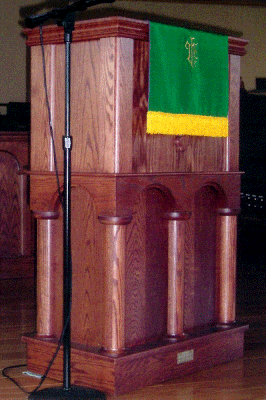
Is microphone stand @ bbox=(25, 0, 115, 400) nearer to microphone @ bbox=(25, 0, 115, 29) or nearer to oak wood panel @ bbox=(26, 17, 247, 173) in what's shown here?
microphone @ bbox=(25, 0, 115, 29)

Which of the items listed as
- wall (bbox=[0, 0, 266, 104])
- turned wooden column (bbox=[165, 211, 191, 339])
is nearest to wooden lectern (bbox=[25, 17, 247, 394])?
turned wooden column (bbox=[165, 211, 191, 339])

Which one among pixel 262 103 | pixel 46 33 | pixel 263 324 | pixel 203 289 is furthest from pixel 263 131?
pixel 46 33

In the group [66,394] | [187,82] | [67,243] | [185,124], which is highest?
[187,82]

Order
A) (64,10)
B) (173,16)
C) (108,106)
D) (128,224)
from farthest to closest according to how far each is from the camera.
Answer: (173,16), (128,224), (108,106), (64,10)

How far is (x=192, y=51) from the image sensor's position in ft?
9.59

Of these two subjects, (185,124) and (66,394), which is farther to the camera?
(185,124)

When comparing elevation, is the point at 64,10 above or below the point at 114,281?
above

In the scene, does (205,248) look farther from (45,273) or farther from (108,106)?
(108,106)

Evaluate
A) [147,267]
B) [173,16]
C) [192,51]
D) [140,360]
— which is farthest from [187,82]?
[173,16]

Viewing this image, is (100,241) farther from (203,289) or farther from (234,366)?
(234,366)

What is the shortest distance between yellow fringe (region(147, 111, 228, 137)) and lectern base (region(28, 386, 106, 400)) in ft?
3.21

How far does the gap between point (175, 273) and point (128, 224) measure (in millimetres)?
300

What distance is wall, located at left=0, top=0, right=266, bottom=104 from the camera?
7438mm

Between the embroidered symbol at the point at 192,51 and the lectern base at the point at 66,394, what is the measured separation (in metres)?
1.30
